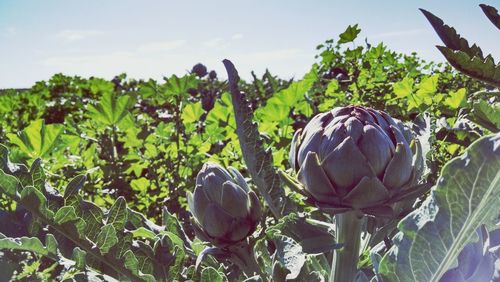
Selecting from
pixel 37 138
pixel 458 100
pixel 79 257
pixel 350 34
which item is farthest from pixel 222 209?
pixel 350 34

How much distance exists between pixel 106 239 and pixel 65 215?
2.8 inches

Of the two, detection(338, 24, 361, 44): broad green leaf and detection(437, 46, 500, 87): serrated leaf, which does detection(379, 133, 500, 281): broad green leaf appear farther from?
detection(338, 24, 361, 44): broad green leaf

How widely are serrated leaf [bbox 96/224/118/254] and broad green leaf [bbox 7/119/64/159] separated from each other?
1.91 ft

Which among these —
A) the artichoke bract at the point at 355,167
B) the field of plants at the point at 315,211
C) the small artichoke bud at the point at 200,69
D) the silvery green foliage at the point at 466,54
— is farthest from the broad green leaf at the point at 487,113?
the small artichoke bud at the point at 200,69

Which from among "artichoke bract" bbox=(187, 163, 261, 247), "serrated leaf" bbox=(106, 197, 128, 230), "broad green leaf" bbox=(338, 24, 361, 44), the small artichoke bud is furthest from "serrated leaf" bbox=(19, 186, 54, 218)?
the small artichoke bud

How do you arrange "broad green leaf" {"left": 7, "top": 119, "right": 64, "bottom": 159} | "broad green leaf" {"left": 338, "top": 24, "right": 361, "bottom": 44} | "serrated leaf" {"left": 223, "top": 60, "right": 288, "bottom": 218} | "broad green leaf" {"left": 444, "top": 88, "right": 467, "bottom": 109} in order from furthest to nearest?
"broad green leaf" {"left": 338, "top": 24, "right": 361, "bottom": 44} < "broad green leaf" {"left": 444, "top": 88, "right": 467, "bottom": 109} < "broad green leaf" {"left": 7, "top": 119, "right": 64, "bottom": 159} < "serrated leaf" {"left": 223, "top": 60, "right": 288, "bottom": 218}

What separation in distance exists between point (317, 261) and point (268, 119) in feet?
2.66

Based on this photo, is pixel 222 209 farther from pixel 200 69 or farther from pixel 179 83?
pixel 200 69

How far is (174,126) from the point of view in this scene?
84.4 inches

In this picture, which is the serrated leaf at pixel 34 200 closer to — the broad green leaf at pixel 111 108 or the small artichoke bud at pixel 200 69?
the broad green leaf at pixel 111 108

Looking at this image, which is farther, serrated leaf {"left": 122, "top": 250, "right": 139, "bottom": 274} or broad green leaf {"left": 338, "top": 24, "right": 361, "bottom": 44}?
broad green leaf {"left": 338, "top": 24, "right": 361, "bottom": 44}

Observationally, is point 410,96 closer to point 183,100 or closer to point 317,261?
point 183,100

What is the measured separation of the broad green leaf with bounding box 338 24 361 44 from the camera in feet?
6.70

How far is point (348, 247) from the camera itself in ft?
2.81
